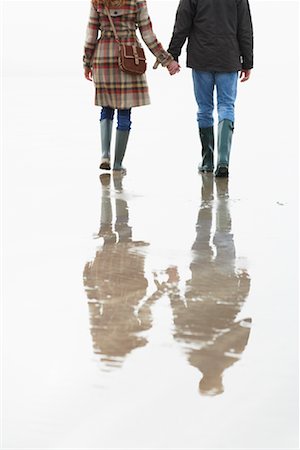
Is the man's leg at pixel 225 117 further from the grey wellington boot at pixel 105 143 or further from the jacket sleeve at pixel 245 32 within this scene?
the grey wellington boot at pixel 105 143

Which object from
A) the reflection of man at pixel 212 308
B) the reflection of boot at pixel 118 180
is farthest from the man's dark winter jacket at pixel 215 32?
the reflection of man at pixel 212 308

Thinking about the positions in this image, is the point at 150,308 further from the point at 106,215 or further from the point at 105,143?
the point at 105,143

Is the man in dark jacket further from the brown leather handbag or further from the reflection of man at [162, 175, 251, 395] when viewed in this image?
the reflection of man at [162, 175, 251, 395]

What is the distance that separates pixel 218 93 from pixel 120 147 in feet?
2.73

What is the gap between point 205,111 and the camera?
838 cm

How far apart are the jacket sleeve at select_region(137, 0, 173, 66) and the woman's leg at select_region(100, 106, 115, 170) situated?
56cm

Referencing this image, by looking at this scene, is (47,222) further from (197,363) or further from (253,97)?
(253,97)

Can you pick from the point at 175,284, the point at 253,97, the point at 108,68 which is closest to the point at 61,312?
the point at 175,284

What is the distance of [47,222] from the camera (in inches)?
251

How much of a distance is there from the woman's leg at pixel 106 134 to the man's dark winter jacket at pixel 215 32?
2.33 feet

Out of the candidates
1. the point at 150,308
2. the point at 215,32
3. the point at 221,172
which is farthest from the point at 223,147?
the point at 150,308

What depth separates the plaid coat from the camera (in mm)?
8047

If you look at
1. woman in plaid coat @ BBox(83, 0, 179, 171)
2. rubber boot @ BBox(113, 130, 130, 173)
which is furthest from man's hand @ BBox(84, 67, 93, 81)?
rubber boot @ BBox(113, 130, 130, 173)

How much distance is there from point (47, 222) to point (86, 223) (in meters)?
0.22
